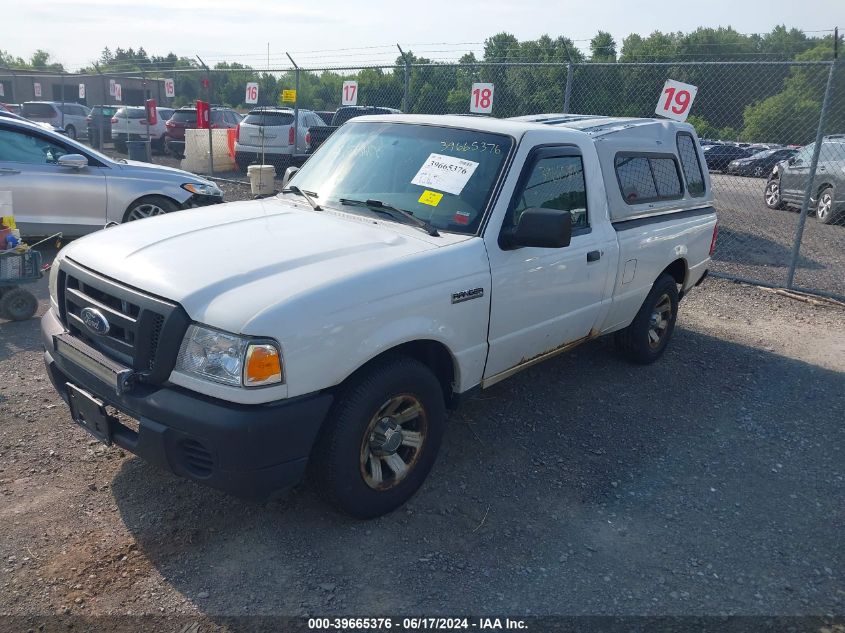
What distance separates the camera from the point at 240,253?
3.40 metres

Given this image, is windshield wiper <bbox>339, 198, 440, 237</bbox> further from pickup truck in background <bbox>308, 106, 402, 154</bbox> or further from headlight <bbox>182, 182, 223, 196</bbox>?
pickup truck in background <bbox>308, 106, 402, 154</bbox>

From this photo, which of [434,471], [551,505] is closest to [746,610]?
[551,505]

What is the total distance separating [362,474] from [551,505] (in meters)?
1.11

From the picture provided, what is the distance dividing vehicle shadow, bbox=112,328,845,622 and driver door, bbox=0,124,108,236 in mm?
5181

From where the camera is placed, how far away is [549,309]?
4324mm

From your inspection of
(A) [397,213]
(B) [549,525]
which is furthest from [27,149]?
(B) [549,525]

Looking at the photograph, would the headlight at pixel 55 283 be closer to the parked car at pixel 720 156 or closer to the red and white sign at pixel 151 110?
the red and white sign at pixel 151 110

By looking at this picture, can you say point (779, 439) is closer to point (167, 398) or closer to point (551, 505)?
point (551, 505)

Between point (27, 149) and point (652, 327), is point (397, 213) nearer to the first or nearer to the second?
point (652, 327)

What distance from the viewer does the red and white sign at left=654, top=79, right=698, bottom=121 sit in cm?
910

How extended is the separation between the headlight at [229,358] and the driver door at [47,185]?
6.09 m

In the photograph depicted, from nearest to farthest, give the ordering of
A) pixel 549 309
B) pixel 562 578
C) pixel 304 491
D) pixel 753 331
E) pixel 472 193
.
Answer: pixel 562 578, pixel 304 491, pixel 472 193, pixel 549 309, pixel 753 331

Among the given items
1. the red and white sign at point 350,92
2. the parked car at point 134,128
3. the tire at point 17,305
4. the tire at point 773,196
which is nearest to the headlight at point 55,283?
the tire at point 17,305

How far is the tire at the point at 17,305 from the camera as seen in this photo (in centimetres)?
604
